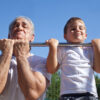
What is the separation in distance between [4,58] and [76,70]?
52 cm

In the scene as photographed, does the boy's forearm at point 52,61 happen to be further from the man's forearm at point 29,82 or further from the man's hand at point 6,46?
the man's hand at point 6,46

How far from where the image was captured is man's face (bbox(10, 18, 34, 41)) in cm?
191

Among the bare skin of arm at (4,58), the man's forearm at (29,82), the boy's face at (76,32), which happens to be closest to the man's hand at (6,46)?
the bare skin of arm at (4,58)

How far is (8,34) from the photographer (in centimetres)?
205

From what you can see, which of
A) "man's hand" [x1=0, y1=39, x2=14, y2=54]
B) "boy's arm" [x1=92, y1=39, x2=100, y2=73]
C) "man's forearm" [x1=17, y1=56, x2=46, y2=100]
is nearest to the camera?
"man's forearm" [x1=17, y1=56, x2=46, y2=100]

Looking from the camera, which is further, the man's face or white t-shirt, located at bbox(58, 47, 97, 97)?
the man's face

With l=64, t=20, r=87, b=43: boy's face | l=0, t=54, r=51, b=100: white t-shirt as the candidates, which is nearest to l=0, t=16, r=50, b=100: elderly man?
l=0, t=54, r=51, b=100: white t-shirt

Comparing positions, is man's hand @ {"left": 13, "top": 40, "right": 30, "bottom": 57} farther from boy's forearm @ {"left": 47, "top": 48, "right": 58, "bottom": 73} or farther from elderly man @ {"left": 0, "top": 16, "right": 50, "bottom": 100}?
boy's forearm @ {"left": 47, "top": 48, "right": 58, "bottom": 73}

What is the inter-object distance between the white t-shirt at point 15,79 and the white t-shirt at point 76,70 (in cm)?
14

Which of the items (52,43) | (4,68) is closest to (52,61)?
(52,43)

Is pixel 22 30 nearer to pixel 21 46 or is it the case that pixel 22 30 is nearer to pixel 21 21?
pixel 21 21

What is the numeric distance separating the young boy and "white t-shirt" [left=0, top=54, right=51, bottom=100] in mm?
59

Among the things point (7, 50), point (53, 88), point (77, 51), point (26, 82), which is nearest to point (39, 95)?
point (26, 82)

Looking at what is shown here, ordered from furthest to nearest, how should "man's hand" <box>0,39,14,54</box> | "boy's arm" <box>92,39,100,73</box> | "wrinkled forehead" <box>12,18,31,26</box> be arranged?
1. "wrinkled forehead" <box>12,18,31,26</box>
2. "boy's arm" <box>92,39,100,73</box>
3. "man's hand" <box>0,39,14,54</box>
